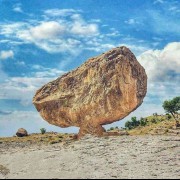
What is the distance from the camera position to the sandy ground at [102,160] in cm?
2915

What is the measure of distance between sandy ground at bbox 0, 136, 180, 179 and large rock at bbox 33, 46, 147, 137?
577 cm

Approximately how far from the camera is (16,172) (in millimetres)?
32781

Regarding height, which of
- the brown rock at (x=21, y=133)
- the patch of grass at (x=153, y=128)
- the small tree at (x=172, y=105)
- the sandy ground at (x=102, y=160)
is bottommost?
the sandy ground at (x=102, y=160)

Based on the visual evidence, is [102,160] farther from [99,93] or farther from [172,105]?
[172,105]

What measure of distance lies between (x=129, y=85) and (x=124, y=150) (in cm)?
1247

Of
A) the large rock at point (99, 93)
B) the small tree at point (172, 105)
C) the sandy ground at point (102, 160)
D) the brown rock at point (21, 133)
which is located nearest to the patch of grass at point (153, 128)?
the small tree at point (172, 105)

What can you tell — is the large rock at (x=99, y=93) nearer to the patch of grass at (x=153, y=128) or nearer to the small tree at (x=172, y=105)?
the patch of grass at (x=153, y=128)

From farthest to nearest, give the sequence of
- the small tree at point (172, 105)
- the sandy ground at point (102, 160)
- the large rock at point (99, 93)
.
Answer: the small tree at point (172, 105), the large rock at point (99, 93), the sandy ground at point (102, 160)

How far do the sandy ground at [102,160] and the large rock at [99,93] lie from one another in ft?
18.9

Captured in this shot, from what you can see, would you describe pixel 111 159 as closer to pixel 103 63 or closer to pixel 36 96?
pixel 103 63

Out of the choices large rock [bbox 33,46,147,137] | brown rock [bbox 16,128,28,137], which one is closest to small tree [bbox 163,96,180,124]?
brown rock [bbox 16,128,28,137]

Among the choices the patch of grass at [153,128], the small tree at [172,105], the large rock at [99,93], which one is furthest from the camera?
the small tree at [172,105]

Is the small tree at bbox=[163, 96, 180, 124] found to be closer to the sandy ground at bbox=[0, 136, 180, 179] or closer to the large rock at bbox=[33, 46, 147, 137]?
the large rock at bbox=[33, 46, 147, 137]

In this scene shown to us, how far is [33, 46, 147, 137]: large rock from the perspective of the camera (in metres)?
45.1
